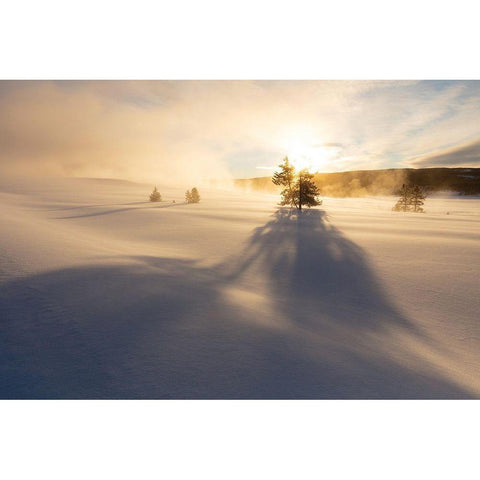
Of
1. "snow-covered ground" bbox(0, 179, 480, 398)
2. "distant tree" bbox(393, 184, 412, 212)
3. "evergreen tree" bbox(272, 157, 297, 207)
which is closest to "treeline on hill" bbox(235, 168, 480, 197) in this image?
"distant tree" bbox(393, 184, 412, 212)

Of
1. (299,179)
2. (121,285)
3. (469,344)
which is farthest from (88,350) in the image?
(299,179)

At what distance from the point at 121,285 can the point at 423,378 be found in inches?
124

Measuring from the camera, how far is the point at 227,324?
2.49 metres

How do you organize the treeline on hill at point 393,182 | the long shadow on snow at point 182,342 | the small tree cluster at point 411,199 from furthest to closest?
the treeline on hill at point 393,182
the small tree cluster at point 411,199
the long shadow on snow at point 182,342

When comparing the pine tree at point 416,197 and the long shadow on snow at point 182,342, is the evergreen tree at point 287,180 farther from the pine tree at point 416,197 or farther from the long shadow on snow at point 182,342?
the long shadow on snow at point 182,342

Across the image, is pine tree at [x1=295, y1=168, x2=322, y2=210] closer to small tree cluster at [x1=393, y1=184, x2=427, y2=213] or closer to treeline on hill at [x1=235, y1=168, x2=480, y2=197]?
small tree cluster at [x1=393, y1=184, x2=427, y2=213]

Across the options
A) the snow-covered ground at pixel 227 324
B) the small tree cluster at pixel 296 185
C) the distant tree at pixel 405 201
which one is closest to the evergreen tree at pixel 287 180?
the small tree cluster at pixel 296 185

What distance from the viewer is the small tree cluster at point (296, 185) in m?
17.2

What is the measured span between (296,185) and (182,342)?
660 inches

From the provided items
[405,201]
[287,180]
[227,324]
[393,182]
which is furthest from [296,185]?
[393,182]

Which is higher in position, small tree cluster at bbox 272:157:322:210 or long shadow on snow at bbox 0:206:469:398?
small tree cluster at bbox 272:157:322:210

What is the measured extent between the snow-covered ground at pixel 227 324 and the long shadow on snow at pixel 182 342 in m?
0.01

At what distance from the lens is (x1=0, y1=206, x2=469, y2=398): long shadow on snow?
6.34 feet

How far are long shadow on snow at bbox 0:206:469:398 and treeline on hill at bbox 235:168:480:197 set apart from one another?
5294 cm
